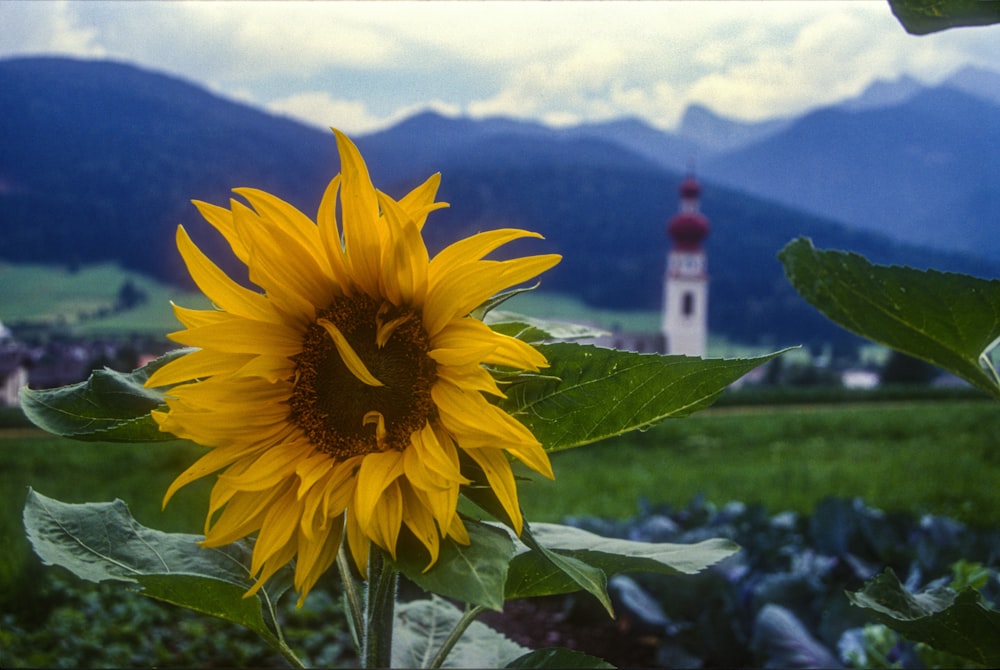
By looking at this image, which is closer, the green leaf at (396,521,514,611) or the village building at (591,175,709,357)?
the green leaf at (396,521,514,611)

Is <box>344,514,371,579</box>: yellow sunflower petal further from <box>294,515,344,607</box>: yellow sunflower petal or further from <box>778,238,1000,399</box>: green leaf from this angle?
<box>778,238,1000,399</box>: green leaf

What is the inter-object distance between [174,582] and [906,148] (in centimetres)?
2896

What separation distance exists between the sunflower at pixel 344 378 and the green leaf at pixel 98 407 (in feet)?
0.22

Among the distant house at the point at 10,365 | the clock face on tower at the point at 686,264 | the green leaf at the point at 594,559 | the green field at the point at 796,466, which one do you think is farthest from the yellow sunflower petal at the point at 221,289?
the clock face on tower at the point at 686,264

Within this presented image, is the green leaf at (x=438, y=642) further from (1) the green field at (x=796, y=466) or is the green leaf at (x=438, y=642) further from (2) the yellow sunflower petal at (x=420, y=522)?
(1) the green field at (x=796, y=466)

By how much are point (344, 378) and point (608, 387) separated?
5.9 inches

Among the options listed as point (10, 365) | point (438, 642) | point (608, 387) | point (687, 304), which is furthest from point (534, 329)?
point (687, 304)

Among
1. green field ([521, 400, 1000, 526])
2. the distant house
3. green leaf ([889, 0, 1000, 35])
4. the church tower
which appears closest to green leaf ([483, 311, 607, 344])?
green leaf ([889, 0, 1000, 35])

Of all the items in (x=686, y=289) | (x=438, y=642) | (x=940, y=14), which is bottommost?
(x=686, y=289)

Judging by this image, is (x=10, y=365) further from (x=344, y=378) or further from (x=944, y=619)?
(x=944, y=619)

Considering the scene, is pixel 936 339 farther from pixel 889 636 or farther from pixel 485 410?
pixel 889 636

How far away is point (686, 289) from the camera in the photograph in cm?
1859

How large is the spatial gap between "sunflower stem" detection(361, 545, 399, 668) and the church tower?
58.1 feet

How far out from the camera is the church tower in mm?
18172
